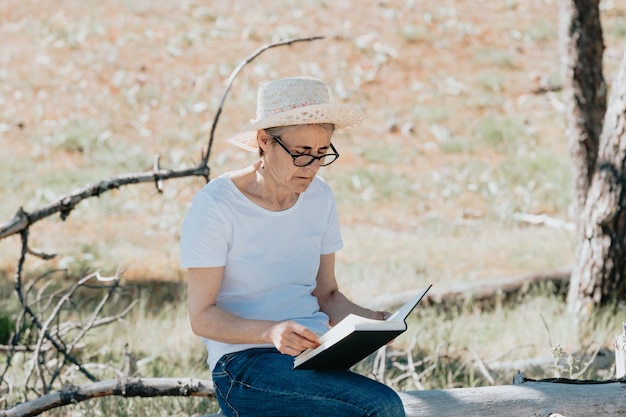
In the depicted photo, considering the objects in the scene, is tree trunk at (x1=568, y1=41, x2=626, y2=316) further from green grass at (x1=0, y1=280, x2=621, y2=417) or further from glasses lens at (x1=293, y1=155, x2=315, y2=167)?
glasses lens at (x1=293, y1=155, x2=315, y2=167)

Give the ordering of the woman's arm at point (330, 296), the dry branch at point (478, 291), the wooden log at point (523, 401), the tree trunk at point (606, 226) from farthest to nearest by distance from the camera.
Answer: the dry branch at point (478, 291), the tree trunk at point (606, 226), the woman's arm at point (330, 296), the wooden log at point (523, 401)

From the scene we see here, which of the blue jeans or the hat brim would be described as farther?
the hat brim

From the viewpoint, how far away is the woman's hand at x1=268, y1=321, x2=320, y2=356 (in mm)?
2801

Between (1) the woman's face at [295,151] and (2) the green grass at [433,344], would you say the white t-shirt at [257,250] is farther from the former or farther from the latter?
(2) the green grass at [433,344]

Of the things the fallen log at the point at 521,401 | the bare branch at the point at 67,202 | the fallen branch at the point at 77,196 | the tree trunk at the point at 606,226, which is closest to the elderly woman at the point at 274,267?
the fallen log at the point at 521,401

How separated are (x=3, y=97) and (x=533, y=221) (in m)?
7.68

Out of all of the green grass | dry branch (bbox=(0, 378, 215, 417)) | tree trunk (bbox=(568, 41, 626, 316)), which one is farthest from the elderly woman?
tree trunk (bbox=(568, 41, 626, 316))

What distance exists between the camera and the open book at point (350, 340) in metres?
2.63

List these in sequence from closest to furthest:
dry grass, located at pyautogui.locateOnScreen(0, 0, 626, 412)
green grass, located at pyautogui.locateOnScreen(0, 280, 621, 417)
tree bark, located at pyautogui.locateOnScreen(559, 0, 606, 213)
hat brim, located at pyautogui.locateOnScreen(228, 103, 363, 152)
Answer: hat brim, located at pyautogui.locateOnScreen(228, 103, 363, 152)
green grass, located at pyautogui.locateOnScreen(0, 280, 621, 417)
tree bark, located at pyautogui.locateOnScreen(559, 0, 606, 213)
dry grass, located at pyautogui.locateOnScreen(0, 0, 626, 412)

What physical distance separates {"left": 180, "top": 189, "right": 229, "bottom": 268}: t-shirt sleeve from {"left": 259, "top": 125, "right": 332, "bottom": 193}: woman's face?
0.80 feet

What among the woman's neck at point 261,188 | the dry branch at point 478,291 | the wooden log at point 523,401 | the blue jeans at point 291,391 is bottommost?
the dry branch at point 478,291

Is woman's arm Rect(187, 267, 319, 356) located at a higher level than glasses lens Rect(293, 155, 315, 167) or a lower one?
lower

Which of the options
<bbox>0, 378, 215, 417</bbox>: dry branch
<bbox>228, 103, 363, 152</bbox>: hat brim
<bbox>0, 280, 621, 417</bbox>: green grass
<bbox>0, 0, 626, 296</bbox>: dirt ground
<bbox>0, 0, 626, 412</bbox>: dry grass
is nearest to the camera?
<bbox>228, 103, 363, 152</bbox>: hat brim

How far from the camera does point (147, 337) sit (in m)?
5.75
